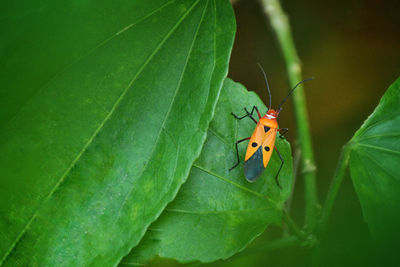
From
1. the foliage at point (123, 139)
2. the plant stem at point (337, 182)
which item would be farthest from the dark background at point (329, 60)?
the foliage at point (123, 139)

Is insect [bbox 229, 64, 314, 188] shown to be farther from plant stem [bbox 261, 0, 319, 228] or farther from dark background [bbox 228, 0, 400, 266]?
dark background [bbox 228, 0, 400, 266]

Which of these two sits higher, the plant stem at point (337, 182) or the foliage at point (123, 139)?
the foliage at point (123, 139)

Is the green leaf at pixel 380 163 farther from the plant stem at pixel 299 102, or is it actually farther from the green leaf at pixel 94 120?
the green leaf at pixel 94 120

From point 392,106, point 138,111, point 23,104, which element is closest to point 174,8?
point 138,111

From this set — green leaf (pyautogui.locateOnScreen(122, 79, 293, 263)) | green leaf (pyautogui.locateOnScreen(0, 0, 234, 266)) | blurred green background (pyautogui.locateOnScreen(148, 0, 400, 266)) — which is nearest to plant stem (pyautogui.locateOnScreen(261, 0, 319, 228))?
blurred green background (pyautogui.locateOnScreen(148, 0, 400, 266))

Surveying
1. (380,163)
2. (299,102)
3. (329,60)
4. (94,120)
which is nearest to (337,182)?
(380,163)

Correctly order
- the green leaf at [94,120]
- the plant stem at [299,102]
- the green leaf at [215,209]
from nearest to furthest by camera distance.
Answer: the green leaf at [94,120], the green leaf at [215,209], the plant stem at [299,102]
